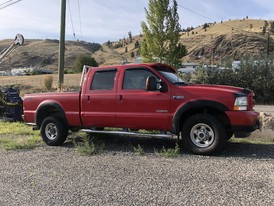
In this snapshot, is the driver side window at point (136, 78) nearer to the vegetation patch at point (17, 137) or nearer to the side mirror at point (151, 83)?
the side mirror at point (151, 83)

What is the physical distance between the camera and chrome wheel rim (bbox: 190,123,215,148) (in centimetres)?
777

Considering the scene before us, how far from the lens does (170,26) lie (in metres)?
27.8

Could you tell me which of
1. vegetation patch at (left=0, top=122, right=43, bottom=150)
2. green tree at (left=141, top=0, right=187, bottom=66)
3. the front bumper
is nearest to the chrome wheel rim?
the front bumper

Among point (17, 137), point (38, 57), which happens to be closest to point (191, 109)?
point (17, 137)

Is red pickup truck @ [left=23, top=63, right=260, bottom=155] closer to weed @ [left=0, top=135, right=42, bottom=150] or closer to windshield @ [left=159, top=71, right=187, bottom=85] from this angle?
windshield @ [left=159, top=71, right=187, bottom=85]

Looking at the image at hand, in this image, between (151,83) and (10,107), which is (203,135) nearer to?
(151,83)

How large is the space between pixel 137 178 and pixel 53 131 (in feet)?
13.1

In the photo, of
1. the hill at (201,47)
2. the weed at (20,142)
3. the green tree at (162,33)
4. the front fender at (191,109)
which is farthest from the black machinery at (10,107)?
the hill at (201,47)

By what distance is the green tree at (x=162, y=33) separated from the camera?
2758 cm

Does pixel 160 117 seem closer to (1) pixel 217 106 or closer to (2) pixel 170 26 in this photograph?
(1) pixel 217 106

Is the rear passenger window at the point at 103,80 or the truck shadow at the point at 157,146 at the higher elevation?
the rear passenger window at the point at 103,80

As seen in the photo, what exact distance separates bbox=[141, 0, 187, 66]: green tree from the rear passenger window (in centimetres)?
1851

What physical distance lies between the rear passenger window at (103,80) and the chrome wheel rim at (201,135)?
2.22 metres

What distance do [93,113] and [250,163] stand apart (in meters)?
3.73
